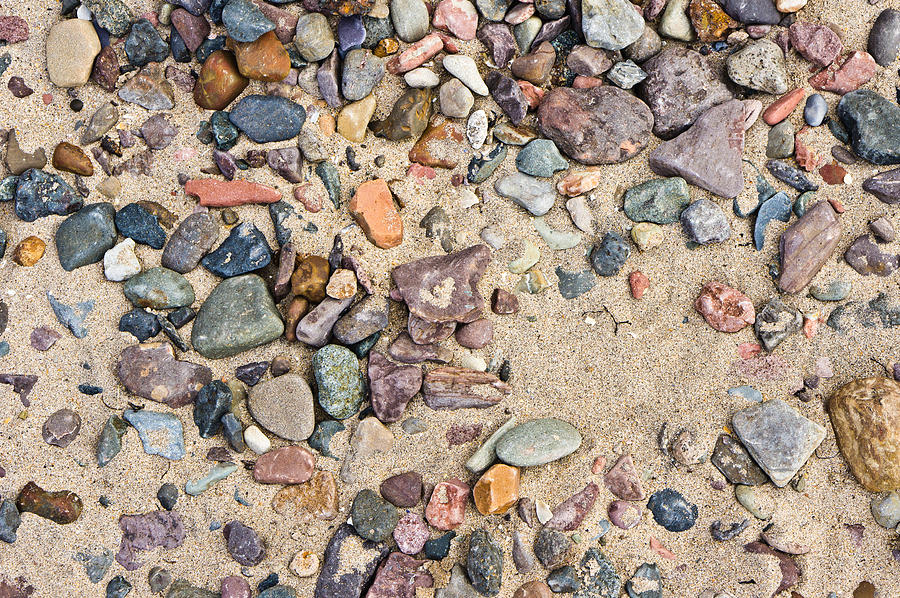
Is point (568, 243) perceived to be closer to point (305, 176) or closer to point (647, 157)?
point (647, 157)

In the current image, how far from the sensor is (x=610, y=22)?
7.09ft

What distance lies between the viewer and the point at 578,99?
2209mm

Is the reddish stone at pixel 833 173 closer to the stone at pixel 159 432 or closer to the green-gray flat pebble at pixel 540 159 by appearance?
the green-gray flat pebble at pixel 540 159

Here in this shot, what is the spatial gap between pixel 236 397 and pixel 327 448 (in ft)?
1.14

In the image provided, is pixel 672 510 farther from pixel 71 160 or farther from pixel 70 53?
pixel 70 53

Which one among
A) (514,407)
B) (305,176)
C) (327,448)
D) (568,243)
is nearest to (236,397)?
(327,448)

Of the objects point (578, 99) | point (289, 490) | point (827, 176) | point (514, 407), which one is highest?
point (578, 99)

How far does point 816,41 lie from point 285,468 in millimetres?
2269

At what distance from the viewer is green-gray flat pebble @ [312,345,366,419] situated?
209cm

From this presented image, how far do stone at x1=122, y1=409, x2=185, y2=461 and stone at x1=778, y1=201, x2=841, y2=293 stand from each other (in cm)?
207

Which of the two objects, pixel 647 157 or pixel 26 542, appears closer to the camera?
pixel 26 542

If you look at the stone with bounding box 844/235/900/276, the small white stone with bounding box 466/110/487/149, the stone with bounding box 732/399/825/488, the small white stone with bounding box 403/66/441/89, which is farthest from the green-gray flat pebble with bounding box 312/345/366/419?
the stone with bounding box 844/235/900/276

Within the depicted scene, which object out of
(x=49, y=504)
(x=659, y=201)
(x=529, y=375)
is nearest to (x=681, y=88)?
(x=659, y=201)

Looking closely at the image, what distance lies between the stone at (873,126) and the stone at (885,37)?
0.45 feet
